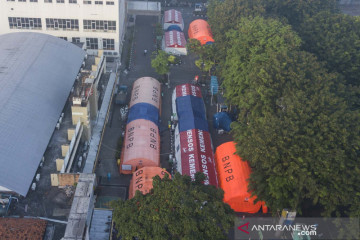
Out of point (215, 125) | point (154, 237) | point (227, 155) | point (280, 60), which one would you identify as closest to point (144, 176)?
point (227, 155)

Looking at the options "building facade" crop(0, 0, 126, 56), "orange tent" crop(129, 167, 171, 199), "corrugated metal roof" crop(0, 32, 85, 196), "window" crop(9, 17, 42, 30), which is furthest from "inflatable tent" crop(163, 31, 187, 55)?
"orange tent" crop(129, 167, 171, 199)

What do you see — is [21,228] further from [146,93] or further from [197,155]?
[146,93]

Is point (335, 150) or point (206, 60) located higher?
point (206, 60)

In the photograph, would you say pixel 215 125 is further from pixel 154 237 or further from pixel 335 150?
pixel 154 237

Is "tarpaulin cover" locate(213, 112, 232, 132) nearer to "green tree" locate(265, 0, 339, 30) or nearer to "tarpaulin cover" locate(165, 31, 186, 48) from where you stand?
"tarpaulin cover" locate(165, 31, 186, 48)

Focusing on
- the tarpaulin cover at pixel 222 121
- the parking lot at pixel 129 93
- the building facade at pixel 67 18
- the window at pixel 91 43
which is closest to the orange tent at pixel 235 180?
the parking lot at pixel 129 93

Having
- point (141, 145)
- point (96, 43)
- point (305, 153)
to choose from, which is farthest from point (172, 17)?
point (305, 153)

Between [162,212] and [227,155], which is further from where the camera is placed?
[227,155]
